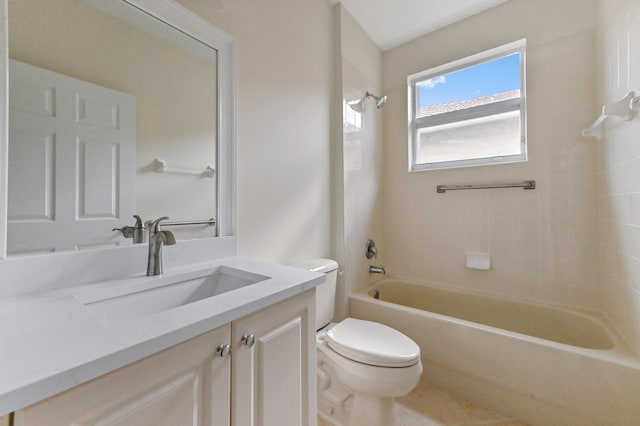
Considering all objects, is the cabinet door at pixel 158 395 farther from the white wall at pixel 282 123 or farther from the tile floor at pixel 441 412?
the tile floor at pixel 441 412

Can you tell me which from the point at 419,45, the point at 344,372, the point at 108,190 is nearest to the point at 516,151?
the point at 419,45

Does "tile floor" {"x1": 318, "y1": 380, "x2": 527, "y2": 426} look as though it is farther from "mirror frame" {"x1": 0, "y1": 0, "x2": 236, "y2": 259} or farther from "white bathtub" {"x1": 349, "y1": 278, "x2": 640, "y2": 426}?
"mirror frame" {"x1": 0, "y1": 0, "x2": 236, "y2": 259}

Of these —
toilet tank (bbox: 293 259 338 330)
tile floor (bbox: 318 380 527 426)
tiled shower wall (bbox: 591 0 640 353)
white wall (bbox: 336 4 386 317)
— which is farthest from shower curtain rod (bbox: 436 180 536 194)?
tile floor (bbox: 318 380 527 426)

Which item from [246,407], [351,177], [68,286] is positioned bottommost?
[246,407]

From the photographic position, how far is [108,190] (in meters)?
0.89

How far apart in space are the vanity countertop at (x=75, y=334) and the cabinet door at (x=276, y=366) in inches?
2.2

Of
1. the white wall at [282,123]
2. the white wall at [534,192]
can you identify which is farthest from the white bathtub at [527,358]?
the white wall at [282,123]

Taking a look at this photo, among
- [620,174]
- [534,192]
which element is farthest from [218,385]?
[534,192]

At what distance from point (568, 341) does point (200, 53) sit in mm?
2605

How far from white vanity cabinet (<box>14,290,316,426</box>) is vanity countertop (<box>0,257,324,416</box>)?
3cm

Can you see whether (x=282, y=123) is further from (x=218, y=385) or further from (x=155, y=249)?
(x=218, y=385)

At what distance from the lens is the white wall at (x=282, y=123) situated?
49.7 inches

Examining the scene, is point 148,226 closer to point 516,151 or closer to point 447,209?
point 447,209

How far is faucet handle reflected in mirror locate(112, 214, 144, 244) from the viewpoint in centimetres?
92
